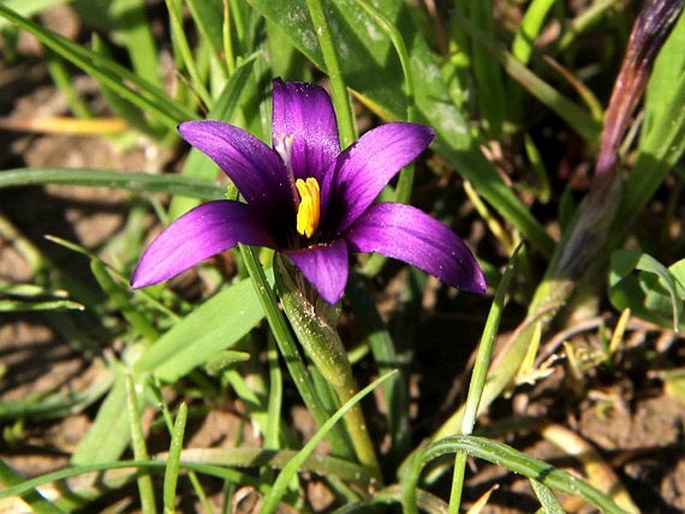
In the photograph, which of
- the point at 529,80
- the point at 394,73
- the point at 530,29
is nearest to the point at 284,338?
the point at 394,73

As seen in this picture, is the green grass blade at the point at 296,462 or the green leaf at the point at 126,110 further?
the green leaf at the point at 126,110

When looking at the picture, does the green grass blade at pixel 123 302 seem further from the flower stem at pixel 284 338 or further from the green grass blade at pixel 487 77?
the green grass blade at pixel 487 77

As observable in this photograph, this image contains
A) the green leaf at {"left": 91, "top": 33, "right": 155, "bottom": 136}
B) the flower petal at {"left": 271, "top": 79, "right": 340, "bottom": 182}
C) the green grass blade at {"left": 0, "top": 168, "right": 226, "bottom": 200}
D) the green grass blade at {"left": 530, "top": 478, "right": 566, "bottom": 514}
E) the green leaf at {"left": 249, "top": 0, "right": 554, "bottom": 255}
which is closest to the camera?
the green grass blade at {"left": 530, "top": 478, "right": 566, "bottom": 514}

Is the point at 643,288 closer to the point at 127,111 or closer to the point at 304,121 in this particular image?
the point at 304,121

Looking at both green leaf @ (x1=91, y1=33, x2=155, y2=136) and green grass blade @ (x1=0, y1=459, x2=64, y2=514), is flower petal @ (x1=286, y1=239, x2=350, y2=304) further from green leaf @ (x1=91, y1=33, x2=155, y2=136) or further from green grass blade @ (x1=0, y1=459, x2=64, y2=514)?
green leaf @ (x1=91, y1=33, x2=155, y2=136)

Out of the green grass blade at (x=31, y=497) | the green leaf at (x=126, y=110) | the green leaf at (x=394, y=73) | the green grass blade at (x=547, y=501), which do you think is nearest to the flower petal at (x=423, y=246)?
the green grass blade at (x=547, y=501)

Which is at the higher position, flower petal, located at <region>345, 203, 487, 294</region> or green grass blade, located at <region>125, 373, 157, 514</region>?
flower petal, located at <region>345, 203, 487, 294</region>

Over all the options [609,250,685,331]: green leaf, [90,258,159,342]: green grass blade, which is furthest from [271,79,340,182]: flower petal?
[609,250,685,331]: green leaf
